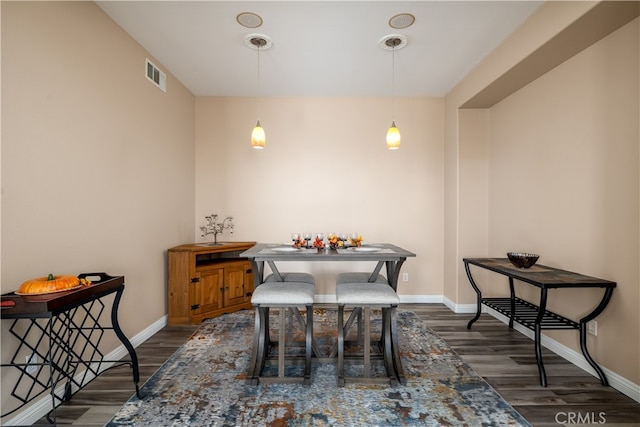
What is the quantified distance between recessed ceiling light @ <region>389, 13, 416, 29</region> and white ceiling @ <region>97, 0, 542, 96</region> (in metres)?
0.04

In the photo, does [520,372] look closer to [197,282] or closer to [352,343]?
[352,343]


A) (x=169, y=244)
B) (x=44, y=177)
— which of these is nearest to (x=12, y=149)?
(x=44, y=177)

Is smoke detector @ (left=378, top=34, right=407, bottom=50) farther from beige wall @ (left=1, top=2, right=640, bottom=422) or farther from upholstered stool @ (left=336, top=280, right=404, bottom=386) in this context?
upholstered stool @ (left=336, top=280, right=404, bottom=386)

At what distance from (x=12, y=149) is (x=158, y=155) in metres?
1.53

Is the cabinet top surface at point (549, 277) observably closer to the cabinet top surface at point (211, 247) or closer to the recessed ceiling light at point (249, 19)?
the cabinet top surface at point (211, 247)

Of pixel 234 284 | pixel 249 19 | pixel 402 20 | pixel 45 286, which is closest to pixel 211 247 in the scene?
pixel 234 284

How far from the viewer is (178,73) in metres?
3.39

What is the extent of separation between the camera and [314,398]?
194cm

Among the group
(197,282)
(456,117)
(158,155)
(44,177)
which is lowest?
(197,282)

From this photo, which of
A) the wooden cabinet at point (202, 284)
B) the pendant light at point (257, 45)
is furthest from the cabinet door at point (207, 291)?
the pendant light at point (257, 45)

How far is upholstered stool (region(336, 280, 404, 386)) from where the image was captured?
205 centimetres

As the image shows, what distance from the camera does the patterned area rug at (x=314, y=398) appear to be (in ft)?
5.70

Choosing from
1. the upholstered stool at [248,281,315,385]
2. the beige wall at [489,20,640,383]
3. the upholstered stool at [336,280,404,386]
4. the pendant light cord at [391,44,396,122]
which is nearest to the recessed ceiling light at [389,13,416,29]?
the pendant light cord at [391,44,396,122]

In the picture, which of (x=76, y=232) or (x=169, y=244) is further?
(x=169, y=244)
